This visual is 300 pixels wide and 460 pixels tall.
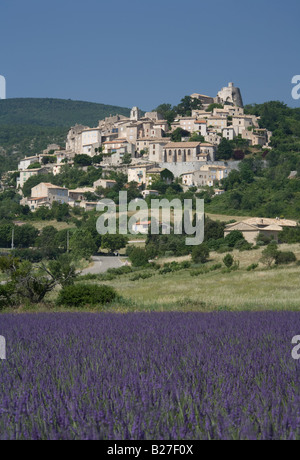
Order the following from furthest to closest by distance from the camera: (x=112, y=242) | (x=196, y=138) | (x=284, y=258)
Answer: (x=196, y=138)
(x=112, y=242)
(x=284, y=258)

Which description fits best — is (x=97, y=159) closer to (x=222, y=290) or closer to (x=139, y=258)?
(x=139, y=258)

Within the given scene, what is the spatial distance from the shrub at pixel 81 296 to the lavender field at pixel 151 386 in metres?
7.21

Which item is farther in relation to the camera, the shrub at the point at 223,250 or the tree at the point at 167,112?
the tree at the point at 167,112

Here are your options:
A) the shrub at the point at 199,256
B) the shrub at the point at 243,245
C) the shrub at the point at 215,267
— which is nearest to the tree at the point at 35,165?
the shrub at the point at 243,245

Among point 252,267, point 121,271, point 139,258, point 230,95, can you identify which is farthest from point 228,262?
point 230,95

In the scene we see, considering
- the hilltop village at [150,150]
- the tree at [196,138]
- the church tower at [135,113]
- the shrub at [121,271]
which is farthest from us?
the church tower at [135,113]

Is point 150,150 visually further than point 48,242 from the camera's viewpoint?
Yes

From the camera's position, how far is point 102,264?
46000mm

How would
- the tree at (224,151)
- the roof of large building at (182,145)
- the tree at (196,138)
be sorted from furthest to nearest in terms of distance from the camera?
the tree at (196,138) < the tree at (224,151) < the roof of large building at (182,145)

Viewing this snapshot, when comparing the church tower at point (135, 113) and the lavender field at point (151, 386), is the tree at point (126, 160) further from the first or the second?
the lavender field at point (151, 386)

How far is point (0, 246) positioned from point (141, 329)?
54.4m

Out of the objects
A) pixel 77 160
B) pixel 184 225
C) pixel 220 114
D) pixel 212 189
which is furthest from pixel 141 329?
pixel 220 114

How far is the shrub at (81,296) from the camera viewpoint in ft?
51.5

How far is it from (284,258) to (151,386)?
1163 inches
